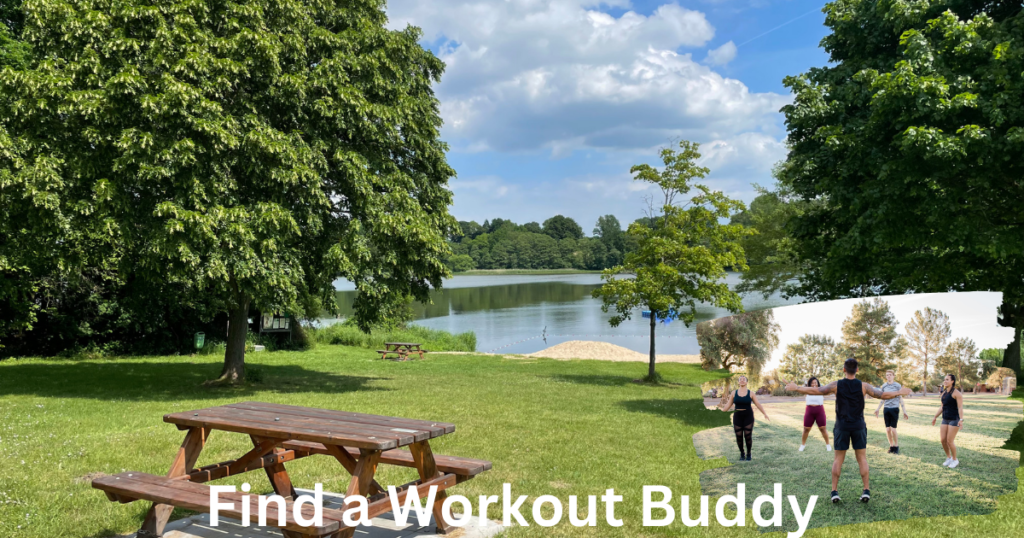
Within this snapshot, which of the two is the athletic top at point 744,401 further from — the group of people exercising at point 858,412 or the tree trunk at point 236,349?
the tree trunk at point 236,349

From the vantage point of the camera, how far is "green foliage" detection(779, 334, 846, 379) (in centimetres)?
523

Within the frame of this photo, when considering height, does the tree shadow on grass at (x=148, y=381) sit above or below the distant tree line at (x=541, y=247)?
below

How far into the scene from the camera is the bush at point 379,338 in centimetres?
3120

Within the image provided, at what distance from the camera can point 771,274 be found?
36.3m

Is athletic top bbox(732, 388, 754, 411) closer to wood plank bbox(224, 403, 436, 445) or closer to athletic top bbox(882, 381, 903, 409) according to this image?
athletic top bbox(882, 381, 903, 409)

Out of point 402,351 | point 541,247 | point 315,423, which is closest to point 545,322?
point 402,351

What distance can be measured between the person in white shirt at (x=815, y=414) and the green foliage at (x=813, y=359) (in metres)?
0.07

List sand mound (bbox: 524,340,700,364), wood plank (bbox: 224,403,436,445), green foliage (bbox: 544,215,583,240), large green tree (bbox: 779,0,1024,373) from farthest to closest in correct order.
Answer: green foliage (bbox: 544,215,583,240) → sand mound (bbox: 524,340,700,364) → large green tree (bbox: 779,0,1024,373) → wood plank (bbox: 224,403,436,445)

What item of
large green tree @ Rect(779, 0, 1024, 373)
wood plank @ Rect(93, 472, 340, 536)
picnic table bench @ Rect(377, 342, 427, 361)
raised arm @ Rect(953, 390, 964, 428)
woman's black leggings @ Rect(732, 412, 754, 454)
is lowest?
picnic table bench @ Rect(377, 342, 427, 361)

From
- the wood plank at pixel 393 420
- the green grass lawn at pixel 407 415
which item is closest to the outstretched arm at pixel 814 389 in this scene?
the green grass lawn at pixel 407 415

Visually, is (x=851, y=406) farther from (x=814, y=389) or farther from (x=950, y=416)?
(x=950, y=416)

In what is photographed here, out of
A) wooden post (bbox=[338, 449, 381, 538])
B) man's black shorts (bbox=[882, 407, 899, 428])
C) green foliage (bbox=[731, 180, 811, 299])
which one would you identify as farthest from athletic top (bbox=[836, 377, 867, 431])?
green foliage (bbox=[731, 180, 811, 299])

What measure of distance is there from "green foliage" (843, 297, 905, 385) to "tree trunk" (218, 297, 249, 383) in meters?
13.8

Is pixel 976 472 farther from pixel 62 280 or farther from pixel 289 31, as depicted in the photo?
pixel 62 280
